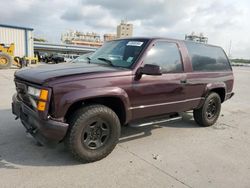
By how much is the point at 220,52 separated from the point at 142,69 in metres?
2.92

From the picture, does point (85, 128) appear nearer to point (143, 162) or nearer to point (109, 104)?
point (109, 104)

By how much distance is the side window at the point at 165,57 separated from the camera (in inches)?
161

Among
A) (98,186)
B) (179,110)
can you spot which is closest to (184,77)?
(179,110)

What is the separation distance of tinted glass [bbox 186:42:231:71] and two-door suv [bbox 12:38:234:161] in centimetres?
2

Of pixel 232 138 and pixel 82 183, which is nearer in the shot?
pixel 82 183

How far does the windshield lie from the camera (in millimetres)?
3982

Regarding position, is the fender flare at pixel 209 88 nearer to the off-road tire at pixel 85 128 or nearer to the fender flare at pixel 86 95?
the fender flare at pixel 86 95

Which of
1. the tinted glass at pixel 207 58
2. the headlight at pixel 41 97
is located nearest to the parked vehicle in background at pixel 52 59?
the tinted glass at pixel 207 58

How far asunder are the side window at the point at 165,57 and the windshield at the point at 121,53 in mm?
198

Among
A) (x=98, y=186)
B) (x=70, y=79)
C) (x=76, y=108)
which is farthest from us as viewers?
(x=76, y=108)

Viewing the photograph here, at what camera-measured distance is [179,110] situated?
4629 mm

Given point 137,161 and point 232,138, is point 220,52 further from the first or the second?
point 137,161

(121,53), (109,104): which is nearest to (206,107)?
(121,53)

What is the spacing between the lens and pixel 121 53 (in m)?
4.22
